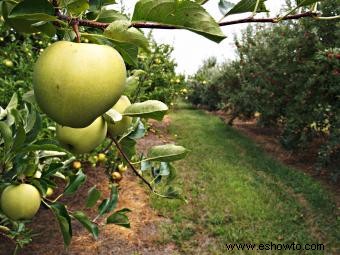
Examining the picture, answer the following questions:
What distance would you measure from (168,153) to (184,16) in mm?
584

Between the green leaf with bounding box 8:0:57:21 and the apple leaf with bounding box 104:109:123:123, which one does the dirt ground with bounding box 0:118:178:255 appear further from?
the green leaf with bounding box 8:0:57:21

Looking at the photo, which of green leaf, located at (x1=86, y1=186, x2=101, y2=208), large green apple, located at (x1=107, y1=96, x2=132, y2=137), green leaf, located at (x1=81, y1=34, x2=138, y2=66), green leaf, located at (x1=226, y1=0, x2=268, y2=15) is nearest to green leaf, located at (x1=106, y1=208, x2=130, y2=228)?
green leaf, located at (x1=86, y1=186, x2=101, y2=208)

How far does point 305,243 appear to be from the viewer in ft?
14.0

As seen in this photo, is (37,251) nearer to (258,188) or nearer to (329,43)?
(258,188)

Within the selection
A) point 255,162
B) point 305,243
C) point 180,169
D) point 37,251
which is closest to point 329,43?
point 255,162

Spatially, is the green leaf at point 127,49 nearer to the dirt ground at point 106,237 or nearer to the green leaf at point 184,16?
the green leaf at point 184,16

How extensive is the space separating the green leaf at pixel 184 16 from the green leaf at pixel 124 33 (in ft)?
0.13

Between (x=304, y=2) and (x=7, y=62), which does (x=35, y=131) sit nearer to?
(x=304, y=2)

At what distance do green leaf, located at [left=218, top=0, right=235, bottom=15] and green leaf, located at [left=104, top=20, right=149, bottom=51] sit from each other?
0.15 m

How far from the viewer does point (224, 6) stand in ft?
2.11

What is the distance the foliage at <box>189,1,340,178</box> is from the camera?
6.29 meters

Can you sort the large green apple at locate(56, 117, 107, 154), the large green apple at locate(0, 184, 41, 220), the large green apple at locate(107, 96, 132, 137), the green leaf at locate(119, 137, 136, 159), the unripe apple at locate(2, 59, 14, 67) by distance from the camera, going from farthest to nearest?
the unripe apple at locate(2, 59, 14, 67) < the large green apple at locate(0, 184, 41, 220) < the green leaf at locate(119, 137, 136, 159) < the large green apple at locate(107, 96, 132, 137) < the large green apple at locate(56, 117, 107, 154)

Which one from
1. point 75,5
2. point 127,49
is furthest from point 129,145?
point 75,5

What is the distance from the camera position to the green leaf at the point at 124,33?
0.54m
